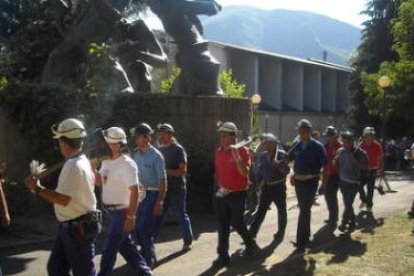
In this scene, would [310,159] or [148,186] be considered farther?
[310,159]

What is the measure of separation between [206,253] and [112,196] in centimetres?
282

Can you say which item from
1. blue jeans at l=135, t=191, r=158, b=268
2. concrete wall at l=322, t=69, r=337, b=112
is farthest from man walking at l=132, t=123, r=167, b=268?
concrete wall at l=322, t=69, r=337, b=112

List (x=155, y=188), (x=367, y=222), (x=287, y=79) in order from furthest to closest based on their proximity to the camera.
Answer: (x=287, y=79)
(x=367, y=222)
(x=155, y=188)

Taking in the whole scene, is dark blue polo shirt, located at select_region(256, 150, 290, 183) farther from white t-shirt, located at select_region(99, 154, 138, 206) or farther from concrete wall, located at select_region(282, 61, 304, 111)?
concrete wall, located at select_region(282, 61, 304, 111)

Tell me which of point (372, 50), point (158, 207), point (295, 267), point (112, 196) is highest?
point (372, 50)

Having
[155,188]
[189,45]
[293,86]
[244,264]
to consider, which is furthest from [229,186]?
[293,86]

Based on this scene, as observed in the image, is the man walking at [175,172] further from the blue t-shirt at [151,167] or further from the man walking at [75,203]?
the man walking at [75,203]

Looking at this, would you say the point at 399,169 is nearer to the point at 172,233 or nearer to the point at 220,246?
the point at 172,233

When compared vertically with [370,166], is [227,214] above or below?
below

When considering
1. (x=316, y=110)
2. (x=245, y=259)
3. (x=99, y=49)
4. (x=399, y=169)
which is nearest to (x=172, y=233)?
(x=245, y=259)

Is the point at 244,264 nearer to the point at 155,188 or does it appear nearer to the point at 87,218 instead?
the point at 155,188

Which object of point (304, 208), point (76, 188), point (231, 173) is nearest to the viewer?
point (76, 188)

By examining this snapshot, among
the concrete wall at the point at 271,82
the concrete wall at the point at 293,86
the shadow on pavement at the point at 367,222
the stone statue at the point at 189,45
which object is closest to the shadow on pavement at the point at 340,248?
the shadow on pavement at the point at 367,222

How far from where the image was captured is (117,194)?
19.7 feet
